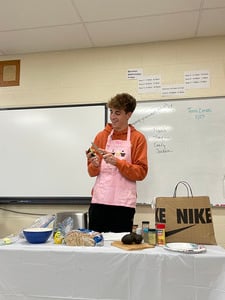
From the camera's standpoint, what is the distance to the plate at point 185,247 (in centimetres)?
111

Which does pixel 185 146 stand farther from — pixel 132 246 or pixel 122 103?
pixel 132 246

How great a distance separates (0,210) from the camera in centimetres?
277

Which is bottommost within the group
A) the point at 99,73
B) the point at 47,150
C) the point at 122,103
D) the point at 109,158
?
the point at 109,158

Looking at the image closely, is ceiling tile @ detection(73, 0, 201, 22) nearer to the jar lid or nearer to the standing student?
the standing student

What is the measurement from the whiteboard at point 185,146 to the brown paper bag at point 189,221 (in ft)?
3.90

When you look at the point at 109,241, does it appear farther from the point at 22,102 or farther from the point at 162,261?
the point at 22,102

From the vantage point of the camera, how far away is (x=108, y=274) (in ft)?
3.65

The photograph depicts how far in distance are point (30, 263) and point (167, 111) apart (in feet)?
6.09

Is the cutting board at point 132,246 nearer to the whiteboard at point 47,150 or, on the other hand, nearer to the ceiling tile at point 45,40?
the whiteboard at point 47,150

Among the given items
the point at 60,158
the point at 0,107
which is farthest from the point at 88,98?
the point at 0,107

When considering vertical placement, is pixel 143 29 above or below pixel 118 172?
above

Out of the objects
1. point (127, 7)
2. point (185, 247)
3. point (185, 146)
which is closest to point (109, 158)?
point (185, 247)

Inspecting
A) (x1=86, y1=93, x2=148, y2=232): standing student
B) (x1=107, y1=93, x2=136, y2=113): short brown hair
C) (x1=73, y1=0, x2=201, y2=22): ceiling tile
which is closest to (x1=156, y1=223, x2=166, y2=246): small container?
(x1=86, y1=93, x2=148, y2=232): standing student

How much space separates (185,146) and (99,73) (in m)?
1.08
